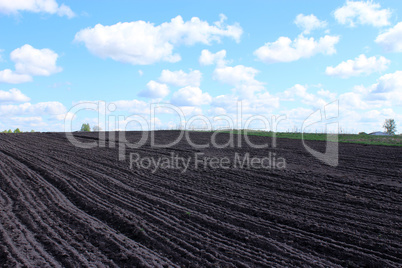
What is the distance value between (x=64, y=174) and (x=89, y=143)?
9703mm

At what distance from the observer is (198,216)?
23.6ft

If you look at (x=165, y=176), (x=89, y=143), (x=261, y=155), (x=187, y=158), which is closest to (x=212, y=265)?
(x=165, y=176)

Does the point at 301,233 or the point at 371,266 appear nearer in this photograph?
the point at 371,266

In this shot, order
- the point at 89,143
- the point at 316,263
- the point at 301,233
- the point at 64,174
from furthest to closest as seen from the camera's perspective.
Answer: the point at 89,143, the point at 64,174, the point at 301,233, the point at 316,263

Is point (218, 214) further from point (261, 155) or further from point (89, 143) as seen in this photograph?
point (89, 143)

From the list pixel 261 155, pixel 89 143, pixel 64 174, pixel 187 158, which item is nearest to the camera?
pixel 64 174

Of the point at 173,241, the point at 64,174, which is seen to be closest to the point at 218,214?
the point at 173,241

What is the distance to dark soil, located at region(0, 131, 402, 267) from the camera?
5.35 m

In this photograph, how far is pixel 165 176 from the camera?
11.4 meters

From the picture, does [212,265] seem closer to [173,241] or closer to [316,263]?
[173,241]

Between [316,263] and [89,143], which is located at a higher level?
[89,143]

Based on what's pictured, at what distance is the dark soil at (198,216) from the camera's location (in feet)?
17.5

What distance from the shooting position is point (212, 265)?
4941 mm

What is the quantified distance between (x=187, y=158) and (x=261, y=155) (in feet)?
12.6
